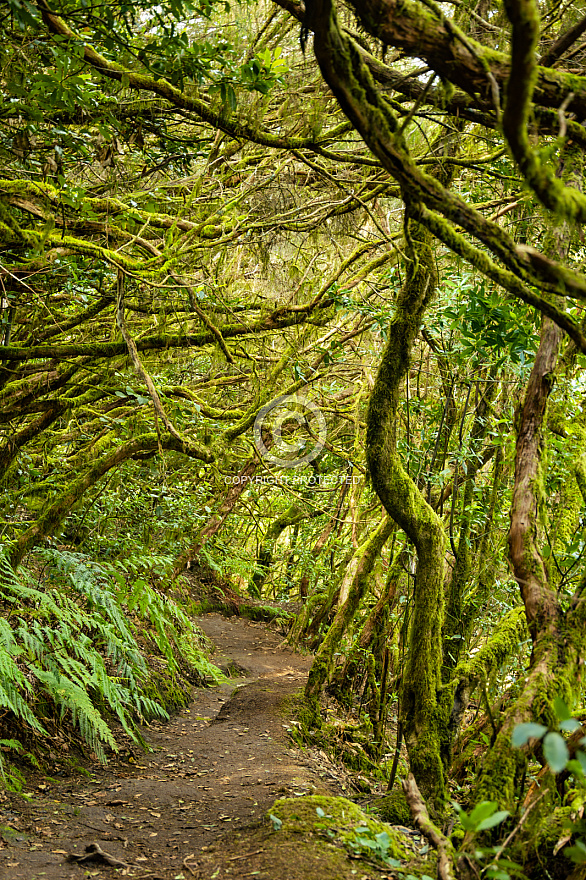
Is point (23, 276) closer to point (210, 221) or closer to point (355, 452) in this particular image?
point (210, 221)

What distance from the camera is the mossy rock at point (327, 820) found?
3251mm

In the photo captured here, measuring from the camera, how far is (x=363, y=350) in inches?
298

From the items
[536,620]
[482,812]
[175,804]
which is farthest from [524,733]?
[175,804]

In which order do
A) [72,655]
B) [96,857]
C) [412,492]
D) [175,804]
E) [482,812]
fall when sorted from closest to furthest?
[482,812] < [96,857] < [412,492] < [175,804] < [72,655]

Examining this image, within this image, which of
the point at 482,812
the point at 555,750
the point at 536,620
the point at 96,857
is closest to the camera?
the point at 555,750

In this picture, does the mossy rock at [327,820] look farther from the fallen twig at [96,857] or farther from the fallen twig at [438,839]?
the fallen twig at [96,857]

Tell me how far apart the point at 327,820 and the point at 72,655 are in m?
3.21

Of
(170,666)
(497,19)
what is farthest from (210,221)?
(170,666)

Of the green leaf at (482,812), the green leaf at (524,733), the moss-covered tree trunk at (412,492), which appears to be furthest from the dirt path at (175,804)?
the green leaf at (524,733)

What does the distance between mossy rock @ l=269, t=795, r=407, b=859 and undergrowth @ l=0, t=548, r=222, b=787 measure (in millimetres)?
1825

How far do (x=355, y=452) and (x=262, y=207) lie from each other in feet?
10.7

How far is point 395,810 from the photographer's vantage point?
4535 mm

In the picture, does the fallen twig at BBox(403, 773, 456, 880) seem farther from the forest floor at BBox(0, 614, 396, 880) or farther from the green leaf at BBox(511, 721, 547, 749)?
the green leaf at BBox(511, 721, 547, 749)

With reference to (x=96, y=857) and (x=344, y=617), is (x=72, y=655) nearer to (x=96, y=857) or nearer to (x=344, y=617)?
(x=96, y=857)
